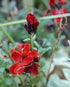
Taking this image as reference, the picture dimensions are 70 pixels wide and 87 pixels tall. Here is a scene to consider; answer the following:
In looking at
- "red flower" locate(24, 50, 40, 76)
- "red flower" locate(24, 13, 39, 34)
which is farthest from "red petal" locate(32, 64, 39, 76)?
"red flower" locate(24, 13, 39, 34)

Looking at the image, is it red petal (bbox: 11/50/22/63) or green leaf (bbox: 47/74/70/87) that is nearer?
red petal (bbox: 11/50/22/63)

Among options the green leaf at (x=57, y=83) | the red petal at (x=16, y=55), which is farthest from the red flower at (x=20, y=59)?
the green leaf at (x=57, y=83)

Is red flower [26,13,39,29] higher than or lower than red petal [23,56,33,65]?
higher

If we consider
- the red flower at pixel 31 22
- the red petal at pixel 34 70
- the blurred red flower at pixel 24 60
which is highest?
the red flower at pixel 31 22

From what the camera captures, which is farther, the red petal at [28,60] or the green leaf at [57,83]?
the green leaf at [57,83]

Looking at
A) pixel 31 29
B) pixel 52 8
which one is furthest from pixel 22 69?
pixel 52 8

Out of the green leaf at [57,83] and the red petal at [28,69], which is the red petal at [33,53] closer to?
the red petal at [28,69]

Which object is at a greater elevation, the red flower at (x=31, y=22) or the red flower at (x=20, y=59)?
the red flower at (x=31, y=22)

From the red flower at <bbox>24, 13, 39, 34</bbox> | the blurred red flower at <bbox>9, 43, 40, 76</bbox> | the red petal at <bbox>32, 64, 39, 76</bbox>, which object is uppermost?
the red flower at <bbox>24, 13, 39, 34</bbox>

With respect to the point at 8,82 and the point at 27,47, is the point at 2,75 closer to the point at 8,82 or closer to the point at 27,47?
the point at 8,82

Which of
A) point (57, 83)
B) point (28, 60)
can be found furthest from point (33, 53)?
point (57, 83)

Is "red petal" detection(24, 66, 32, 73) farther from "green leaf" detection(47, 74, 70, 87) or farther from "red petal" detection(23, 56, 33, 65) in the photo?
"green leaf" detection(47, 74, 70, 87)

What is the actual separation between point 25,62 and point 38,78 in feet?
0.64

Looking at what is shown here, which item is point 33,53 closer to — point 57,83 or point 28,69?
point 28,69
